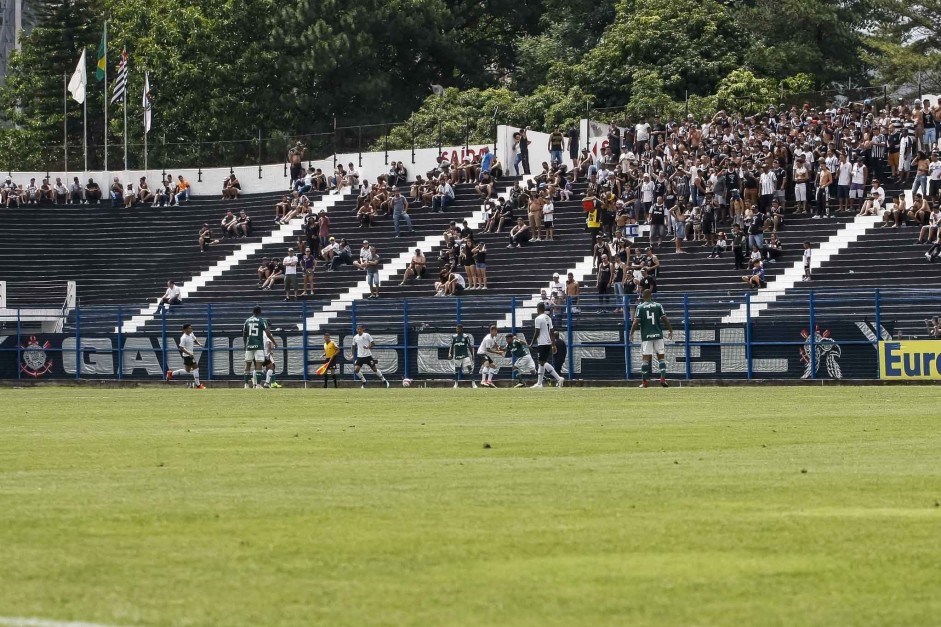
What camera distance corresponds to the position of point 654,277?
154 ft

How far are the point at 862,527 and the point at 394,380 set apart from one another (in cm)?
3729

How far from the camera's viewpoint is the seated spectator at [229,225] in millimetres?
62219

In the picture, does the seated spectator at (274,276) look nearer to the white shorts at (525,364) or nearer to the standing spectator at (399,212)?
the standing spectator at (399,212)

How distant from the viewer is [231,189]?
67250mm

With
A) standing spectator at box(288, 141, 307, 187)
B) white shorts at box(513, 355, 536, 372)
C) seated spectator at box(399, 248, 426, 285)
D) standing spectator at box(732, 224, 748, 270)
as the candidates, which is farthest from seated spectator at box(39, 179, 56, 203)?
white shorts at box(513, 355, 536, 372)

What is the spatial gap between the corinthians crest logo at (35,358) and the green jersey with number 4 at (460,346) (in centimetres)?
1594

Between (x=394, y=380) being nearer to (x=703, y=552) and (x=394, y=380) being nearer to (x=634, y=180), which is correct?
(x=634, y=180)

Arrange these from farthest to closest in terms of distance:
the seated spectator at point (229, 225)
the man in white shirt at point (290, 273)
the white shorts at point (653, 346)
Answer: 1. the seated spectator at point (229, 225)
2. the man in white shirt at point (290, 273)
3. the white shorts at point (653, 346)

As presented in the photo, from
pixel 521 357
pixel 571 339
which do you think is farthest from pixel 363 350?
pixel 571 339

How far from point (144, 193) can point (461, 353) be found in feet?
89.7

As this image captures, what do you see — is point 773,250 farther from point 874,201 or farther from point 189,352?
point 189,352

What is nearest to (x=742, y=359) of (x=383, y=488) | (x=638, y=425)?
(x=638, y=425)

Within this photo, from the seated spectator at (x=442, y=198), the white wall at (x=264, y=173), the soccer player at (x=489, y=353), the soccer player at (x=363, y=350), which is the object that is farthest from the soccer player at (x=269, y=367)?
the white wall at (x=264, y=173)

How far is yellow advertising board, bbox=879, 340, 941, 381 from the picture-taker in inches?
1496
